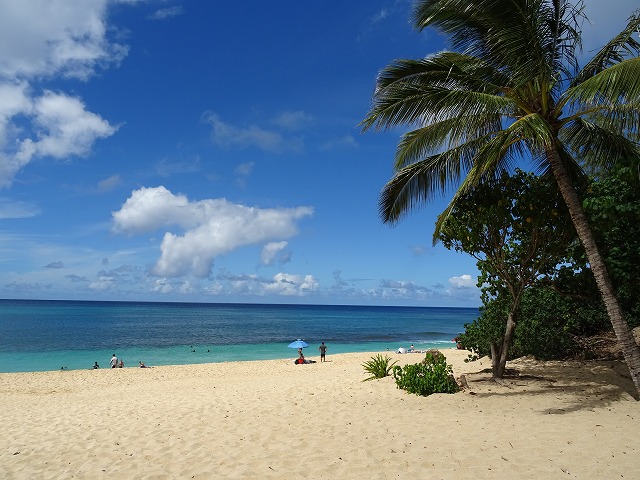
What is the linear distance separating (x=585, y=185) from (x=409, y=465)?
7754 millimetres

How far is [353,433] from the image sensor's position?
7.12 metres

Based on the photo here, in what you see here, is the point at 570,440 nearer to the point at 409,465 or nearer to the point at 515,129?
the point at 409,465

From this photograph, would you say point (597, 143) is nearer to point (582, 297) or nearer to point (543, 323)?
point (582, 297)

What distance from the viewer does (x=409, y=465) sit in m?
5.60

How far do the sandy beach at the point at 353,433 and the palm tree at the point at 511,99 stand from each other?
7.07ft

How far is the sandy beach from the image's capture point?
561cm

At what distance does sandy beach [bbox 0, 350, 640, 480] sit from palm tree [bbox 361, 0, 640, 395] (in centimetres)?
215

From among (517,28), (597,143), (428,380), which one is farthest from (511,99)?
(428,380)

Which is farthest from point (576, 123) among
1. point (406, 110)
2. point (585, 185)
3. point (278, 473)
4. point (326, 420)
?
point (278, 473)

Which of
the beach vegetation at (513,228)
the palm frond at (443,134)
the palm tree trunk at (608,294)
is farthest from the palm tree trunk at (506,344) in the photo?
the palm frond at (443,134)

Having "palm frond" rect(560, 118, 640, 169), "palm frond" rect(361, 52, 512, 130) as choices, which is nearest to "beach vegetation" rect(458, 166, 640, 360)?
"palm frond" rect(560, 118, 640, 169)

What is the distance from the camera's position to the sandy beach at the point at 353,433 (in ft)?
18.4

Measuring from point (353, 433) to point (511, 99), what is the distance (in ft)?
21.6

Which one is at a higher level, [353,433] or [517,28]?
[517,28]
